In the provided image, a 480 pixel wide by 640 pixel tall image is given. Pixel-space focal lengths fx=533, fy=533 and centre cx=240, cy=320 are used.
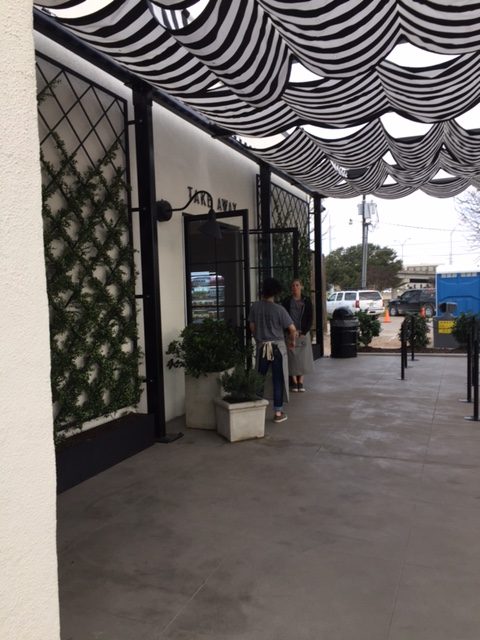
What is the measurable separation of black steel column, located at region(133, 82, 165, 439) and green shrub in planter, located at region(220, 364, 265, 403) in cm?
68

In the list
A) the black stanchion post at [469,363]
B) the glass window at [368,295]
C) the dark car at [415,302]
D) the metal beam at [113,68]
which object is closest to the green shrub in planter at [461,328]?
the black stanchion post at [469,363]

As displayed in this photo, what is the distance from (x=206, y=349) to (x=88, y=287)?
141 centimetres

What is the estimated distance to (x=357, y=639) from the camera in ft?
7.38

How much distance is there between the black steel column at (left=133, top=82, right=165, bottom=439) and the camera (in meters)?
5.14

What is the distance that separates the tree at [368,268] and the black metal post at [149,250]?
3964cm

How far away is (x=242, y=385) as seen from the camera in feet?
17.2

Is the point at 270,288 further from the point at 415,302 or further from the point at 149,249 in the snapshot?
the point at 415,302

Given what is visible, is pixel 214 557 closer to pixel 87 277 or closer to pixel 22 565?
pixel 22 565

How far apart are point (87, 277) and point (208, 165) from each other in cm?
323

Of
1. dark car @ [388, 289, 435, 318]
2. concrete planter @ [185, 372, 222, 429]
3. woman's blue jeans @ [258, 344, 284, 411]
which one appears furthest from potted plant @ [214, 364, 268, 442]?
dark car @ [388, 289, 435, 318]

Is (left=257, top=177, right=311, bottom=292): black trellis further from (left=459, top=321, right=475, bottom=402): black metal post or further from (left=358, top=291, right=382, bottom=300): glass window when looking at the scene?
(left=358, top=291, right=382, bottom=300): glass window

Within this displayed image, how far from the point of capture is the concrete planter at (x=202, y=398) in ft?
18.4

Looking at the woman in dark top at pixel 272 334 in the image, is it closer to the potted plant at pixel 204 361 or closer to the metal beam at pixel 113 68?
the potted plant at pixel 204 361

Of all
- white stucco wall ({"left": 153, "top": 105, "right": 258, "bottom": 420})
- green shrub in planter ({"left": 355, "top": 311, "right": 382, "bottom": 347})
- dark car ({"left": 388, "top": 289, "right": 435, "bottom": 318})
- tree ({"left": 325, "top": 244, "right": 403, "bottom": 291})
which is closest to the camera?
white stucco wall ({"left": 153, "top": 105, "right": 258, "bottom": 420})
